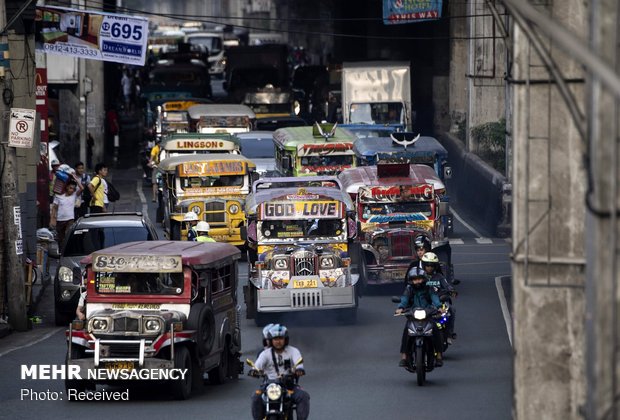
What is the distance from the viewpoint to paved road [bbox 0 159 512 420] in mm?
18359

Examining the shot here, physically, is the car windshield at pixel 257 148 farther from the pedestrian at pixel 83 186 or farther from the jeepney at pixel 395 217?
the jeepney at pixel 395 217

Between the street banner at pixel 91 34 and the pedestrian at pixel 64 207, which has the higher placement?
the street banner at pixel 91 34

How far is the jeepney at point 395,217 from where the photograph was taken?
28438 millimetres

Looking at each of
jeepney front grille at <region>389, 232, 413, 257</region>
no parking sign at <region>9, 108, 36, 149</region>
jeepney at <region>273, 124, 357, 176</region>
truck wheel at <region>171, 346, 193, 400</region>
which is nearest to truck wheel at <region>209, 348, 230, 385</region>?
truck wheel at <region>171, 346, 193, 400</region>

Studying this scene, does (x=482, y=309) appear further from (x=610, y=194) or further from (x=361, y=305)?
(x=610, y=194)

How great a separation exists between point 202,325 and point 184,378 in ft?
2.53

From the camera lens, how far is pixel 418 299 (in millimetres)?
20562

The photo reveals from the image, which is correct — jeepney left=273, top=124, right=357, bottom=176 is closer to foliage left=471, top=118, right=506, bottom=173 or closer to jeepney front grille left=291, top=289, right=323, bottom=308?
foliage left=471, top=118, right=506, bottom=173

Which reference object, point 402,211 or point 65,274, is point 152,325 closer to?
point 65,274

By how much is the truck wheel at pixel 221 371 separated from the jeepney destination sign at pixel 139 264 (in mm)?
1900

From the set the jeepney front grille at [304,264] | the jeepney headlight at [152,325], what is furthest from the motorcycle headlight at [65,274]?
the jeepney headlight at [152,325]

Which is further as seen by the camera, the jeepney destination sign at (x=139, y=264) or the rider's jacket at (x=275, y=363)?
the jeepney destination sign at (x=139, y=264)

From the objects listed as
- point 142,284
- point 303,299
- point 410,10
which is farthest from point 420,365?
point 410,10

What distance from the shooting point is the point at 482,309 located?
27.3 m
